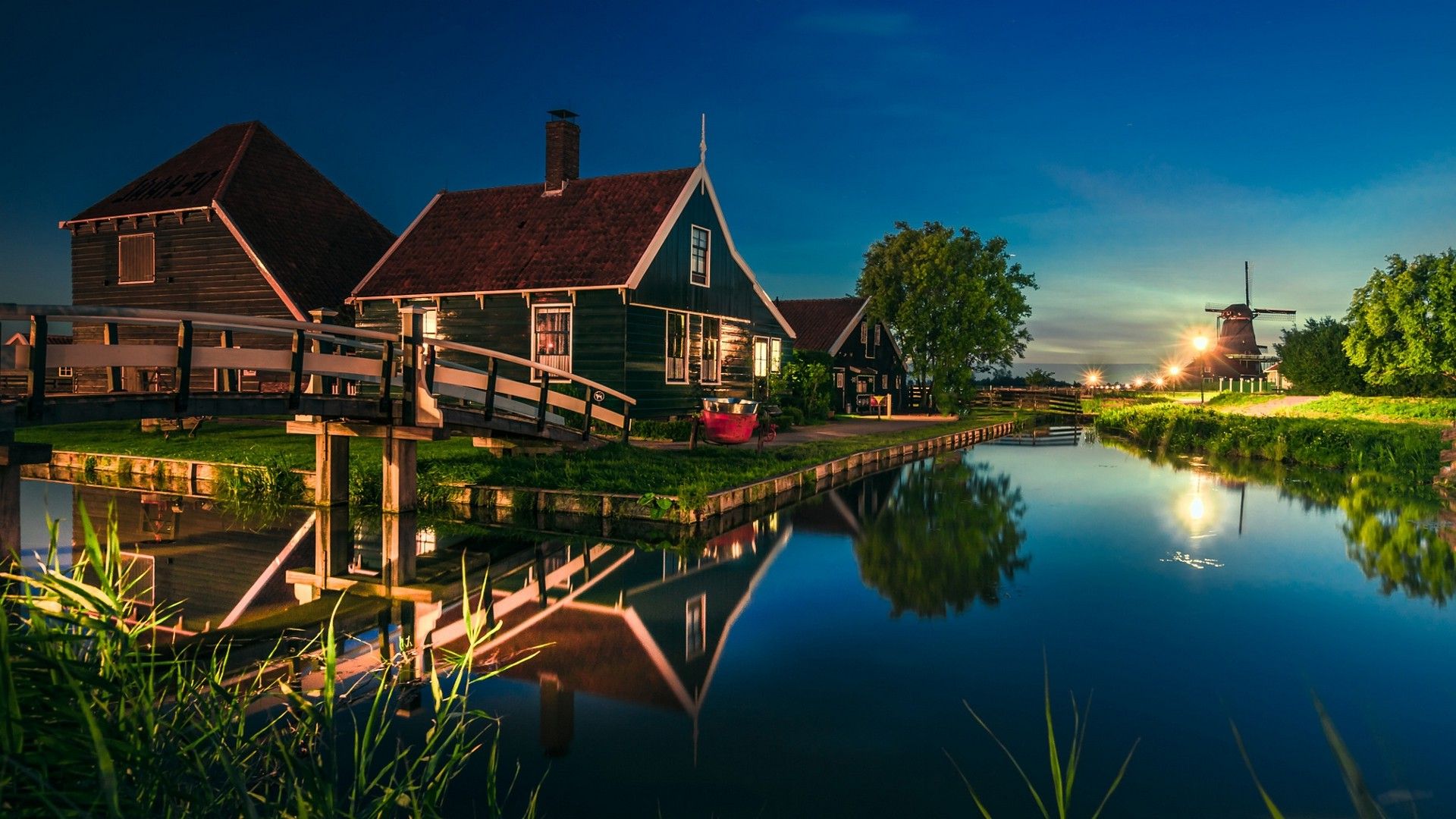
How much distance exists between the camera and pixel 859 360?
46438mm

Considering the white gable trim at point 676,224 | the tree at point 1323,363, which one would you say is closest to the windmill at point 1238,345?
the tree at point 1323,363

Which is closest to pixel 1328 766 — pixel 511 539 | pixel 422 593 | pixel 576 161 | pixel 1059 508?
pixel 422 593

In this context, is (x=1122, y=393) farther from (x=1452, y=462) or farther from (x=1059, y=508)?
(x=1059, y=508)

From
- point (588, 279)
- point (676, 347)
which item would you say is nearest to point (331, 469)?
point (588, 279)

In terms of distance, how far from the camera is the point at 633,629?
9000 mm

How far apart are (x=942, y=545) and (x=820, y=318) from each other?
32812 millimetres

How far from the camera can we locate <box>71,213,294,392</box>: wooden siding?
26.9 metres

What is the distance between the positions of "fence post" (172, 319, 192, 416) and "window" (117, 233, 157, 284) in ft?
72.2

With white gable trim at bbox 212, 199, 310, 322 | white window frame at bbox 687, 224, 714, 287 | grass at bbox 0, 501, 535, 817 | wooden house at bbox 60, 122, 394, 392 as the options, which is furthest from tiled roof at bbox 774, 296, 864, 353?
grass at bbox 0, 501, 535, 817

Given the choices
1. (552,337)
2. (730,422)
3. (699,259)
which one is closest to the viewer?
(730,422)

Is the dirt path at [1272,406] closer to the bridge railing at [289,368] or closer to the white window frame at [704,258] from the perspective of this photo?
the white window frame at [704,258]

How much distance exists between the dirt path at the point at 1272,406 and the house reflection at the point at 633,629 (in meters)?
33.9

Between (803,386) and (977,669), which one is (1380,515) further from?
(803,386)

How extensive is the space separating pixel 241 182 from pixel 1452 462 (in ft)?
109
